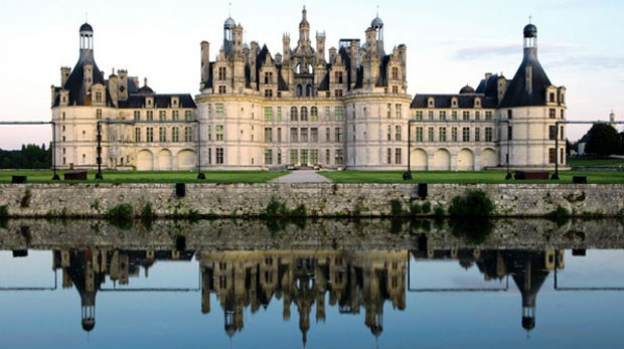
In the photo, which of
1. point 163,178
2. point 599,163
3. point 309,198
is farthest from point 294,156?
point 599,163

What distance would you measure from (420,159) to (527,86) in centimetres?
1251

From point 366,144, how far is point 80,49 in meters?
30.3

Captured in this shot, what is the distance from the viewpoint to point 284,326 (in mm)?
15891

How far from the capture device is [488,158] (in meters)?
73.1

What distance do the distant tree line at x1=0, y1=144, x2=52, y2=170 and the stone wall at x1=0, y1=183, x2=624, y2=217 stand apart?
69049 millimetres

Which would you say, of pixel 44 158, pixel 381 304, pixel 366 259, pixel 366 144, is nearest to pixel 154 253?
pixel 366 259

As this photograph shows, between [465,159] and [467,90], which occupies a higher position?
[467,90]

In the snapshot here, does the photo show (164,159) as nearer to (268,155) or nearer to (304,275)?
(268,155)

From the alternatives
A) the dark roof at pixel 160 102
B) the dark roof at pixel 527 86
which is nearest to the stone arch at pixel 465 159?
the dark roof at pixel 527 86

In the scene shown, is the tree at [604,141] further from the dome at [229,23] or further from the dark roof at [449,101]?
the dome at [229,23]

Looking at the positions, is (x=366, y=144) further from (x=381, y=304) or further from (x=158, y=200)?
(x=381, y=304)

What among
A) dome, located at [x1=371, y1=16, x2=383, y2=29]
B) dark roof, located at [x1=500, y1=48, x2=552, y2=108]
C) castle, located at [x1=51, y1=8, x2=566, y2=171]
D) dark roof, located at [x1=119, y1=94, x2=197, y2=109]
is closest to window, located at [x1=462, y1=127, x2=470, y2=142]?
castle, located at [x1=51, y1=8, x2=566, y2=171]

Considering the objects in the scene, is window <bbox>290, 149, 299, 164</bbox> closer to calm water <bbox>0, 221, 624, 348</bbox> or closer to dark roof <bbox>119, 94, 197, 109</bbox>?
dark roof <bbox>119, 94, 197, 109</bbox>

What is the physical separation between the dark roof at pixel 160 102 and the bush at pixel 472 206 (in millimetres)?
42852
